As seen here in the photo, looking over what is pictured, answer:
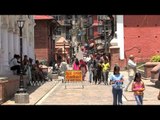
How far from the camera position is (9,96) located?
18.7m

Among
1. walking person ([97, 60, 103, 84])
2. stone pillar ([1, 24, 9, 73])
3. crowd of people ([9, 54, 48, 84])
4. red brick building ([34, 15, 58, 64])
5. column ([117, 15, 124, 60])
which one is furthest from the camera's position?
red brick building ([34, 15, 58, 64])

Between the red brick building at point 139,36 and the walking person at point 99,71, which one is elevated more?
the red brick building at point 139,36

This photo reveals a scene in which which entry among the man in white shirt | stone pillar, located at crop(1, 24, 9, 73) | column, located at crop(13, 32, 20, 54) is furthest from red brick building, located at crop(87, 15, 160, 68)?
stone pillar, located at crop(1, 24, 9, 73)

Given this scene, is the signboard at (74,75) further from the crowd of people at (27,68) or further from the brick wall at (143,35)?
the brick wall at (143,35)

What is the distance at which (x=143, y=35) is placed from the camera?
1795 inches

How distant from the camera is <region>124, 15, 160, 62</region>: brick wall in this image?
4519 centimetres

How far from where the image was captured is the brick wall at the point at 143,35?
4519cm

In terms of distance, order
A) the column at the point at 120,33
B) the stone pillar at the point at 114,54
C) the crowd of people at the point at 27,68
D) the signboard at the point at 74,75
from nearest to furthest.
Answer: the crowd of people at the point at 27,68 < the signboard at the point at 74,75 < the stone pillar at the point at 114,54 < the column at the point at 120,33

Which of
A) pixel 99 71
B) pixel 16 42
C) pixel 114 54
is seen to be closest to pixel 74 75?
pixel 99 71

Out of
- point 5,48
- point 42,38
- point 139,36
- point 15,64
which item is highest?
point 42,38

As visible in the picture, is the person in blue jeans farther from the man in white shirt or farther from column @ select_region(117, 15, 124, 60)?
column @ select_region(117, 15, 124, 60)

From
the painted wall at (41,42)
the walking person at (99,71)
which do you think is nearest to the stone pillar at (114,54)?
the painted wall at (41,42)

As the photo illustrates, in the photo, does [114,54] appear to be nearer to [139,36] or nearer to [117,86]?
[139,36]
